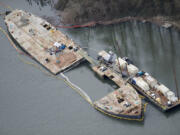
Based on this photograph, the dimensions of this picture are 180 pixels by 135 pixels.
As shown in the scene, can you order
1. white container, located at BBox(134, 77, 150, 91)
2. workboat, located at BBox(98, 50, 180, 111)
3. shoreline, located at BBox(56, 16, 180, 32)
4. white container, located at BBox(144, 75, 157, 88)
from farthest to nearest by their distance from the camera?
1. shoreline, located at BBox(56, 16, 180, 32)
2. white container, located at BBox(144, 75, 157, 88)
3. white container, located at BBox(134, 77, 150, 91)
4. workboat, located at BBox(98, 50, 180, 111)

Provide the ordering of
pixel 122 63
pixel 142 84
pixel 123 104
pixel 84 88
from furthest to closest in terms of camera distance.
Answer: pixel 122 63 < pixel 84 88 < pixel 142 84 < pixel 123 104

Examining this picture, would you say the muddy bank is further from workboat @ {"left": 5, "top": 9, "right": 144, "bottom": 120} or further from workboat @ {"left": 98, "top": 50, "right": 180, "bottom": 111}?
workboat @ {"left": 98, "top": 50, "right": 180, "bottom": 111}

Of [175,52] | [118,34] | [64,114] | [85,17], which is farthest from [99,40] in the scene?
[64,114]

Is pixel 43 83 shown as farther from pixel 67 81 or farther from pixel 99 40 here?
pixel 99 40

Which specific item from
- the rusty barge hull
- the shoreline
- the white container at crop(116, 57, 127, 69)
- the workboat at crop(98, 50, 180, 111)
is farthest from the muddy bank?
the white container at crop(116, 57, 127, 69)

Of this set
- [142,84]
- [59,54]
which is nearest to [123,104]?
[142,84]

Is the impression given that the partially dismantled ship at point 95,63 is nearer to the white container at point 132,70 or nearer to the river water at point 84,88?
the white container at point 132,70

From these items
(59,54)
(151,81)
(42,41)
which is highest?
(42,41)

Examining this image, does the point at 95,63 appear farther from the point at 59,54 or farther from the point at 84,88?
the point at 59,54
